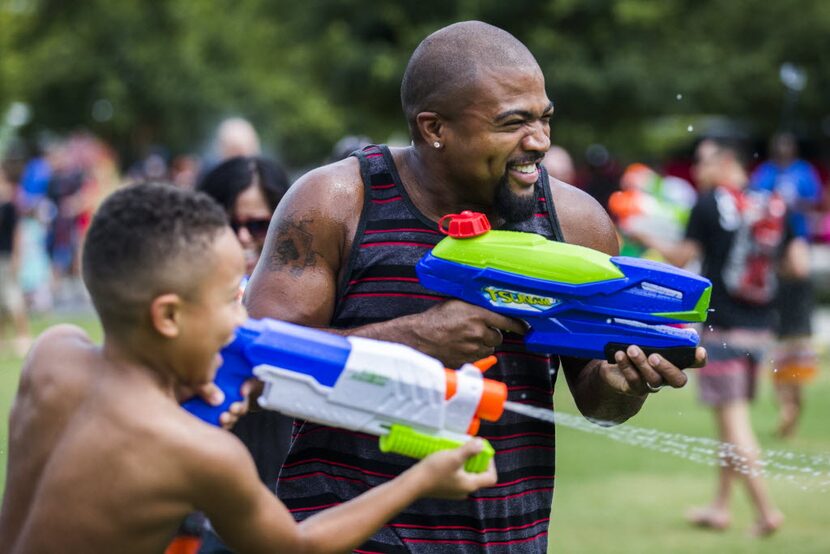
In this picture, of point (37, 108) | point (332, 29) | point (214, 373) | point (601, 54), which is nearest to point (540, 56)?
point (601, 54)

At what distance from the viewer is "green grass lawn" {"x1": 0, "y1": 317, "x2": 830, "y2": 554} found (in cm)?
743

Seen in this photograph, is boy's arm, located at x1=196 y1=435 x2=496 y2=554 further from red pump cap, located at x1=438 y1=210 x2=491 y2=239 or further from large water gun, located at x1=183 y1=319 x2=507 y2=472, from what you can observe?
red pump cap, located at x1=438 y1=210 x2=491 y2=239

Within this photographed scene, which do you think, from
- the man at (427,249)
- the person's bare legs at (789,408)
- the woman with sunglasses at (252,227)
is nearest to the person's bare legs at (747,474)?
the person's bare legs at (789,408)

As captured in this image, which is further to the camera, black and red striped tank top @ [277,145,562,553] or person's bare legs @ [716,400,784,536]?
person's bare legs @ [716,400,784,536]

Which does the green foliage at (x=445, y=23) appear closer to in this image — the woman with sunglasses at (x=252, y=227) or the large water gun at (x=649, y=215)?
the large water gun at (x=649, y=215)

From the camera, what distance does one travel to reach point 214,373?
280 centimetres

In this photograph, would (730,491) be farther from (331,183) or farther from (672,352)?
(331,183)

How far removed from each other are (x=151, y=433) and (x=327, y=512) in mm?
433

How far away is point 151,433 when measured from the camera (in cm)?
267

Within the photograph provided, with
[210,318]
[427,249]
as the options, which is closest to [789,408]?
[427,249]

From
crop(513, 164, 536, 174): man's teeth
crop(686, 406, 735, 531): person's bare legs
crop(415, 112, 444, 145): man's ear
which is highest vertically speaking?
crop(415, 112, 444, 145): man's ear

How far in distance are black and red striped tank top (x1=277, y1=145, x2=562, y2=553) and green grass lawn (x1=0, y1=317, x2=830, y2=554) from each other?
1334 mm

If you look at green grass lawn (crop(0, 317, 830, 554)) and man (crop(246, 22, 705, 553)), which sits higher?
man (crop(246, 22, 705, 553))

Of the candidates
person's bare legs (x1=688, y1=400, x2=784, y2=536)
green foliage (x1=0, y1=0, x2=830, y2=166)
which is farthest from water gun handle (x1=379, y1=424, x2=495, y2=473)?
green foliage (x1=0, y1=0, x2=830, y2=166)
